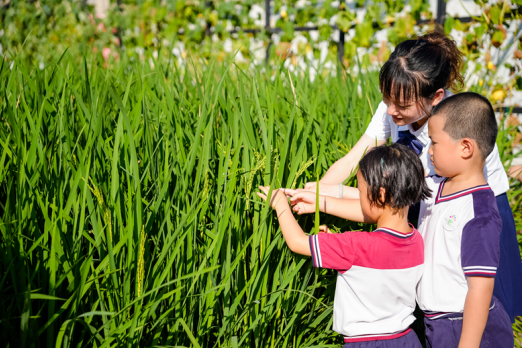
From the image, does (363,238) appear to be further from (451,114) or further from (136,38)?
(136,38)

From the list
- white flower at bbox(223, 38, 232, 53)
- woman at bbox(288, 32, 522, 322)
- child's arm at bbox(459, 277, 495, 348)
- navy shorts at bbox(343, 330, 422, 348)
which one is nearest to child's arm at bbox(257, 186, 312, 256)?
woman at bbox(288, 32, 522, 322)

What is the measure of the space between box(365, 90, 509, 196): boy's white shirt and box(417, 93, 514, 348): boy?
0.15 meters

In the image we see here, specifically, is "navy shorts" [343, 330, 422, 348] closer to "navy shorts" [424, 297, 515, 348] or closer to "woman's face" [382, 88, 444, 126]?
"navy shorts" [424, 297, 515, 348]

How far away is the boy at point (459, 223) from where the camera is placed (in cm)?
98

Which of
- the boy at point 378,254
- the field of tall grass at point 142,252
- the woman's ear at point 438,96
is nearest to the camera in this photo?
the field of tall grass at point 142,252

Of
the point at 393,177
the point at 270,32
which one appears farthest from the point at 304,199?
the point at 270,32

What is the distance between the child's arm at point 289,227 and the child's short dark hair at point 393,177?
0.66 ft

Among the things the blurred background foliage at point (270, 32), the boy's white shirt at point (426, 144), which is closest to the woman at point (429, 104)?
the boy's white shirt at point (426, 144)

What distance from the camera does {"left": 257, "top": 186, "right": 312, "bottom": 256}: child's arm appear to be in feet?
3.21

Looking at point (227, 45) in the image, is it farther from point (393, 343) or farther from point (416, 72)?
point (393, 343)

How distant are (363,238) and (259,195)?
0.94 feet

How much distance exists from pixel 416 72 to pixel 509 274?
25.1 inches

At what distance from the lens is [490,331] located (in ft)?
3.40

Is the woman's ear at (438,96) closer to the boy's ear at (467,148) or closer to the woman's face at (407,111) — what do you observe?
the woman's face at (407,111)
